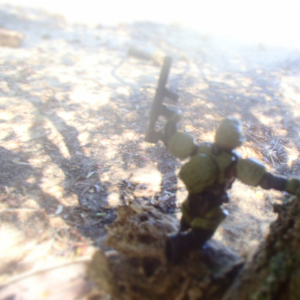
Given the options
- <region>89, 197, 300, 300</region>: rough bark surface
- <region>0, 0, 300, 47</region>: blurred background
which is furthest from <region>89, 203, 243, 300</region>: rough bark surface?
<region>0, 0, 300, 47</region>: blurred background

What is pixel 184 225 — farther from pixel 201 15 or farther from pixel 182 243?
pixel 201 15

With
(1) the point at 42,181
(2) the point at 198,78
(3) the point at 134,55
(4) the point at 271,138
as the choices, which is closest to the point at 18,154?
(1) the point at 42,181

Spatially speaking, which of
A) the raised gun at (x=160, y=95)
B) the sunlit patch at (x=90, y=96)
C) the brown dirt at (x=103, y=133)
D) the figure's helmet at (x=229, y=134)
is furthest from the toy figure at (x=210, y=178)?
the sunlit patch at (x=90, y=96)

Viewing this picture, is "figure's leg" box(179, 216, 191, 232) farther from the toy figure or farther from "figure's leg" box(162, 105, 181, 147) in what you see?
"figure's leg" box(162, 105, 181, 147)

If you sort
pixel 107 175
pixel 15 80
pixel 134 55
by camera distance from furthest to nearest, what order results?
pixel 134 55, pixel 15 80, pixel 107 175

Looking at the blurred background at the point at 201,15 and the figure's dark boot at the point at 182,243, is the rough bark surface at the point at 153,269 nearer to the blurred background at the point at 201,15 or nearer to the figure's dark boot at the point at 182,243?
the figure's dark boot at the point at 182,243

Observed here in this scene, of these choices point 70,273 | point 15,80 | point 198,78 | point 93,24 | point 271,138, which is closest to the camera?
point 70,273

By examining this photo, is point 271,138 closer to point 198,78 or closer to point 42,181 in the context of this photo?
point 198,78
